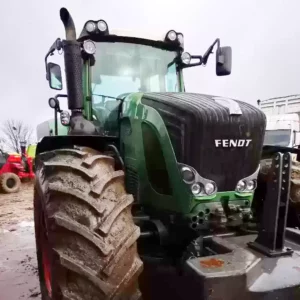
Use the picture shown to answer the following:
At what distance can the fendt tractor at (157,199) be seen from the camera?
2.00m

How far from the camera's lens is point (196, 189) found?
2.47 metres

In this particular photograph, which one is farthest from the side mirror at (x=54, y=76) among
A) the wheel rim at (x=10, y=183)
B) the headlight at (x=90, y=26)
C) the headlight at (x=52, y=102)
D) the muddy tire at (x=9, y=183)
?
the wheel rim at (x=10, y=183)

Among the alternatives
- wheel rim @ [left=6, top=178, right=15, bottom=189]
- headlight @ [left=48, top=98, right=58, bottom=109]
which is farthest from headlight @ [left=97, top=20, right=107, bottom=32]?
wheel rim @ [left=6, top=178, right=15, bottom=189]

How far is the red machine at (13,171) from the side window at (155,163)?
10.0 metres

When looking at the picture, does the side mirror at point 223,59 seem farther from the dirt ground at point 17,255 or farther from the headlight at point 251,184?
the dirt ground at point 17,255

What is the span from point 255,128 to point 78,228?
1371 millimetres

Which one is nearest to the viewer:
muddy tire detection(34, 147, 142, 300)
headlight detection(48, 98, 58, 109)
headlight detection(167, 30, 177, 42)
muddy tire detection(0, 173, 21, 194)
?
muddy tire detection(34, 147, 142, 300)

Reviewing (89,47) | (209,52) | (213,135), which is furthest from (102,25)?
(213,135)

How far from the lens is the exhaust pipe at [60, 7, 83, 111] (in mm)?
2803

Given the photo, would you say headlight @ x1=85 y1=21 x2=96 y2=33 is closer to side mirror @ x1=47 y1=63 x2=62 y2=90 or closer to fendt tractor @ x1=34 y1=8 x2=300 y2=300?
fendt tractor @ x1=34 y1=8 x2=300 y2=300

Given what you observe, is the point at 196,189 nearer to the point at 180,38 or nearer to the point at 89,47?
the point at 89,47

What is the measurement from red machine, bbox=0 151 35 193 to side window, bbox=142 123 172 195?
10.0 metres

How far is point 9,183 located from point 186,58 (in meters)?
9.65

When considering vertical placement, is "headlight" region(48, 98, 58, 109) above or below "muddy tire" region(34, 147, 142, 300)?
above
